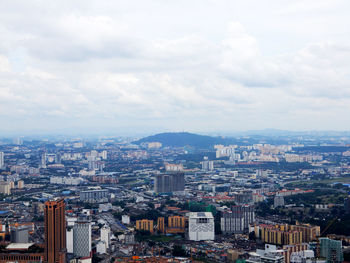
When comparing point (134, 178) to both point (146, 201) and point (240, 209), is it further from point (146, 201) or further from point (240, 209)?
point (240, 209)

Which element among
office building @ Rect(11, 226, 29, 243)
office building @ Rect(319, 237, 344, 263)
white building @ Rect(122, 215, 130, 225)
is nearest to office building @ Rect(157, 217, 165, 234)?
white building @ Rect(122, 215, 130, 225)

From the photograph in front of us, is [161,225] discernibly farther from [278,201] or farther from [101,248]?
[278,201]

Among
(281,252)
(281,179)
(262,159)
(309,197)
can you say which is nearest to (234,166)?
(262,159)

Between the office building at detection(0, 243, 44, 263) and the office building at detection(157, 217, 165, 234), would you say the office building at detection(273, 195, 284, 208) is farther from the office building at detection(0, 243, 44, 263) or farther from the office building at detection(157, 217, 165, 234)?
the office building at detection(0, 243, 44, 263)

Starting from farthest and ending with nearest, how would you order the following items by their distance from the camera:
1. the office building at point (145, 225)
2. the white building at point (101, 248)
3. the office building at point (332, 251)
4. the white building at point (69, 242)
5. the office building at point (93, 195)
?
the office building at point (93, 195)
the office building at point (145, 225)
the white building at point (101, 248)
the white building at point (69, 242)
the office building at point (332, 251)

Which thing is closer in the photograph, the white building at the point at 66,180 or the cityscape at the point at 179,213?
the cityscape at the point at 179,213

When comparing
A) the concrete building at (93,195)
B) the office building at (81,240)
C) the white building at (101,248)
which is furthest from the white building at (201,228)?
the concrete building at (93,195)

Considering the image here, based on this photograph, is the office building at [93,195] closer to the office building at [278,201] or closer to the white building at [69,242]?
the office building at [278,201]

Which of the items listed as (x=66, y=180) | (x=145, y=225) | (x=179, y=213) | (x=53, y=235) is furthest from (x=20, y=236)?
(x=66, y=180)
